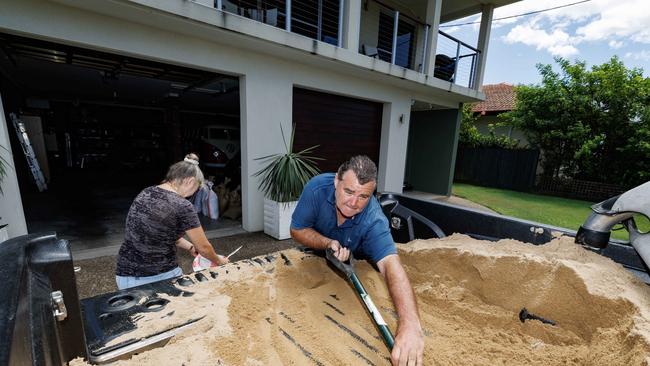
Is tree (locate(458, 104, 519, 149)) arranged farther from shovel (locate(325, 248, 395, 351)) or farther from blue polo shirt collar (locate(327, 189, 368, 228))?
shovel (locate(325, 248, 395, 351))

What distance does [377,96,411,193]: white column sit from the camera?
6133mm

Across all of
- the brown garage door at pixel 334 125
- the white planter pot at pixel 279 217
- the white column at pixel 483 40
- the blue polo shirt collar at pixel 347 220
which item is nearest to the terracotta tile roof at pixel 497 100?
the white column at pixel 483 40

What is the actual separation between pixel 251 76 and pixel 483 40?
6.15 metres

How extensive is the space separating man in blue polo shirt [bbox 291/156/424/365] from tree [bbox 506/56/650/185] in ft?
36.0

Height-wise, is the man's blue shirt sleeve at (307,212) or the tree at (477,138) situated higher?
the tree at (477,138)

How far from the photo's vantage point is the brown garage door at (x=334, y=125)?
494 centimetres

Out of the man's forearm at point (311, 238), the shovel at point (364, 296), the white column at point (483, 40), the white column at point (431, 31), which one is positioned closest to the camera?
the shovel at point (364, 296)

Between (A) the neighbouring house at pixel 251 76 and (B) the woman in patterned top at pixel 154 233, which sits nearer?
(B) the woman in patterned top at pixel 154 233

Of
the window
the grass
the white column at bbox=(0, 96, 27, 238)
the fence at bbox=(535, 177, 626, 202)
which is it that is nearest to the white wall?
the white column at bbox=(0, 96, 27, 238)

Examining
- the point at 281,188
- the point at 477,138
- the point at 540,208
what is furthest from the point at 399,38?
the point at 477,138

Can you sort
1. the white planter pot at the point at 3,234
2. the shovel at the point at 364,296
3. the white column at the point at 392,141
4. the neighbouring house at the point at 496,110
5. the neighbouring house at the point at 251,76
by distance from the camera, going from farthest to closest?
the neighbouring house at the point at 496,110 < the white column at the point at 392,141 < the neighbouring house at the point at 251,76 < the white planter pot at the point at 3,234 < the shovel at the point at 364,296

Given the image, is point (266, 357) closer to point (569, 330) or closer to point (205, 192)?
point (569, 330)

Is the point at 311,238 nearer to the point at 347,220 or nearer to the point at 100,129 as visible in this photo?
the point at 347,220

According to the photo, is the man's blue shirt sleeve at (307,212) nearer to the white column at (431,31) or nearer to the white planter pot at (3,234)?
the white planter pot at (3,234)
